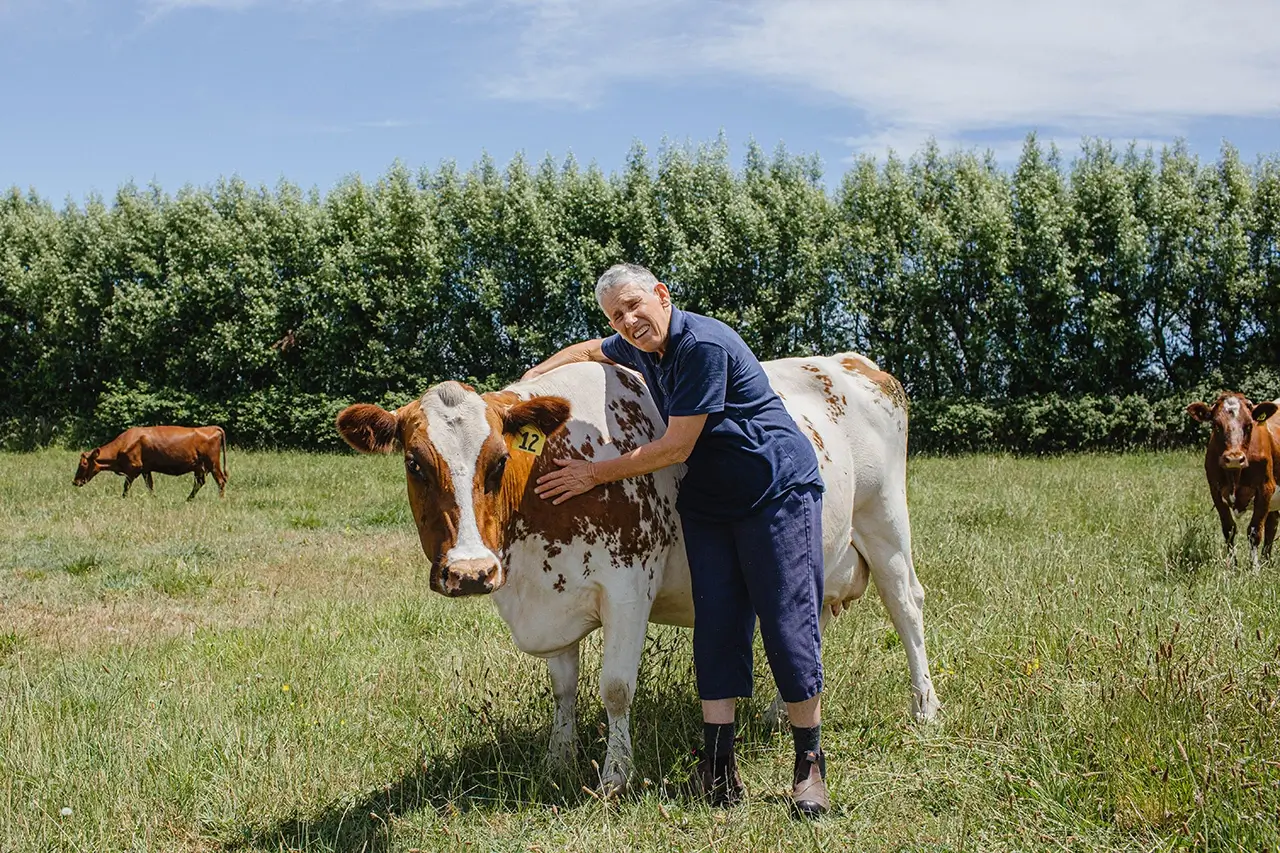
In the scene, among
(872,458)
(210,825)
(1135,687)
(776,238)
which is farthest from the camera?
(776,238)

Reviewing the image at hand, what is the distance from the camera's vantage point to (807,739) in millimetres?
4277

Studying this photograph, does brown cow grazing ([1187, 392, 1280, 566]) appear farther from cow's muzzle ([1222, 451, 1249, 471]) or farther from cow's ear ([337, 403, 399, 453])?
cow's ear ([337, 403, 399, 453])

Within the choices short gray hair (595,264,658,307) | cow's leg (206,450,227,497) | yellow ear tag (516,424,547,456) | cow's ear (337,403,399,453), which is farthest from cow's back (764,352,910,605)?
cow's leg (206,450,227,497)

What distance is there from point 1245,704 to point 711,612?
2.27 metres

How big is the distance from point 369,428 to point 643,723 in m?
Result: 1.97

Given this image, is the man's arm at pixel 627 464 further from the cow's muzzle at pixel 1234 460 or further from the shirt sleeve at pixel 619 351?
the cow's muzzle at pixel 1234 460

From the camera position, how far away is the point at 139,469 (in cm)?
1692

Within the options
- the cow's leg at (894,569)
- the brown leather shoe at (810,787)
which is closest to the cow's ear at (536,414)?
the brown leather shoe at (810,787)

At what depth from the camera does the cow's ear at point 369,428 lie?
168 inches

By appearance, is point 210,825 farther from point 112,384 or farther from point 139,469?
point 112,384

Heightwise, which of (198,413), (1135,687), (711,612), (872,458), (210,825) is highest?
(872,458)

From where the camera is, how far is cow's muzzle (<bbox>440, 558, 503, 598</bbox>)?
3.85 m

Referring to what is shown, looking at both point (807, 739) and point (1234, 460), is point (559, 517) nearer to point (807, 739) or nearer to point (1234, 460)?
point (807, 739)

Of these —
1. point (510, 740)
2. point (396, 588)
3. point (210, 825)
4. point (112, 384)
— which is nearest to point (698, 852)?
point (510, 740)
